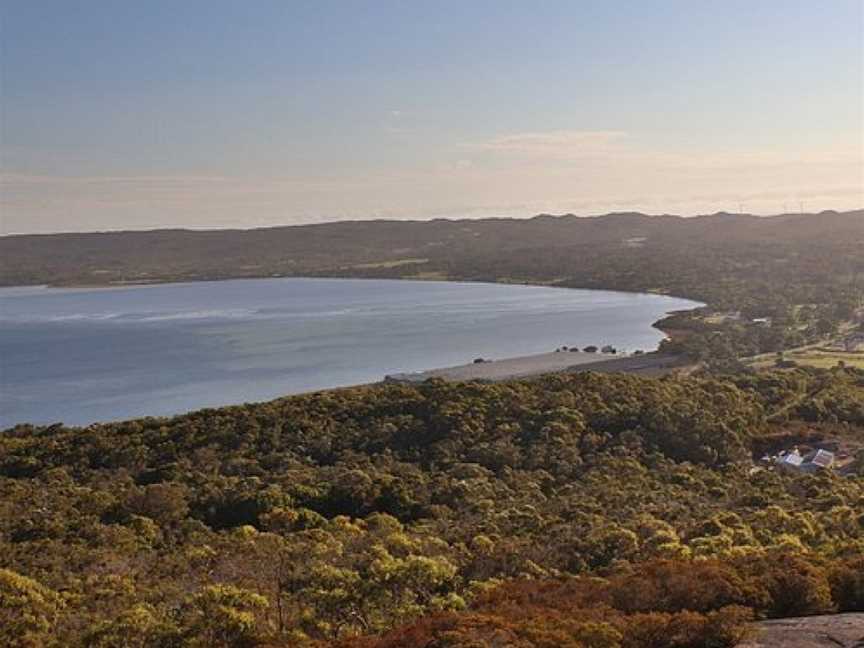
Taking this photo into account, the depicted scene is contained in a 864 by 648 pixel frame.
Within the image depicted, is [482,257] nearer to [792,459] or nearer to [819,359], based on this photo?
[819,359]

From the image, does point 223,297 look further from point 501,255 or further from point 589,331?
point 589,331

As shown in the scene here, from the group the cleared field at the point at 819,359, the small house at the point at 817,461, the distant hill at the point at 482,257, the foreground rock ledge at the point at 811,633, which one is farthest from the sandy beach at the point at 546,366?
the distant hill at the point at 482,257

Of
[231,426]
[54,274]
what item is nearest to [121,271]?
[54,274]

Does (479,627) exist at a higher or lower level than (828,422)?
higher

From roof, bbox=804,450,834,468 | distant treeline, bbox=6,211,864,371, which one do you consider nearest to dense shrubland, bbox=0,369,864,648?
roof, bbox=804,450,834,468

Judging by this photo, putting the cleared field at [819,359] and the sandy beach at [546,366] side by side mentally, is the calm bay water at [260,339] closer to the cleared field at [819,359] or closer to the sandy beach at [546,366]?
the sandy beach at [546,366]

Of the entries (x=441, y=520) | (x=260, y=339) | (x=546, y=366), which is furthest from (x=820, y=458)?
(x=260, y=339)
